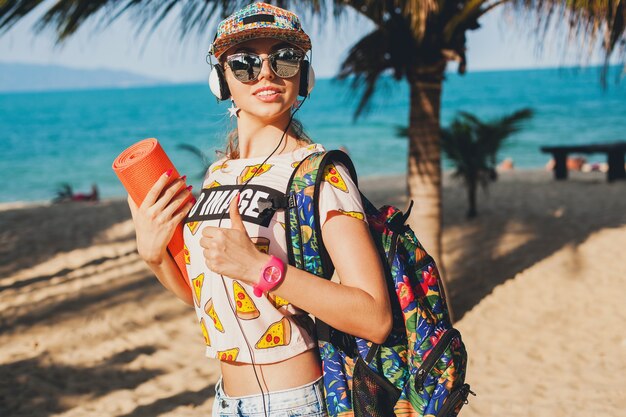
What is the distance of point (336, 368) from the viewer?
162 centimetres

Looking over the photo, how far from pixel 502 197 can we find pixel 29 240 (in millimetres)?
6769

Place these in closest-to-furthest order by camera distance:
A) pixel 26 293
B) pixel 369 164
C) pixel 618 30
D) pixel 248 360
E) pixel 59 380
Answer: pixel 248 360 < pixel 618 30 < pixel 59 380 < pixel 26 293 < pixel 369 164

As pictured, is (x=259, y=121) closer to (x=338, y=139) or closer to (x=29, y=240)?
(x=29, y=240)

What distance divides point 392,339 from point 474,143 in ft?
26.1

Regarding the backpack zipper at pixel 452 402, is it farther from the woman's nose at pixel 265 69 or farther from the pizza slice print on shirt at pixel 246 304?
the woman's nose at pixel 265 69

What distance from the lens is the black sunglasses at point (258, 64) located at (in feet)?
5.52

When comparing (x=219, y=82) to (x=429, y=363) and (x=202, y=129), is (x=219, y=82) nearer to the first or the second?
(x=429, y=363)

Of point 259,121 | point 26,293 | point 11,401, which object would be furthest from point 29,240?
point 259,121

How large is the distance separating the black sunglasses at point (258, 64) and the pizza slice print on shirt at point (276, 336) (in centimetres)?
58

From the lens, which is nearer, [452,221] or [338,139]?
[452,221]

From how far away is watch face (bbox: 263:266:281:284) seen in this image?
1.43 meters

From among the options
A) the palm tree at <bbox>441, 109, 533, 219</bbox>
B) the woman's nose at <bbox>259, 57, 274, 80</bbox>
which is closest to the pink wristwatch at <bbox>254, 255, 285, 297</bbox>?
the woman's nose at <bbox>259, 57, 274, 80</bbox>

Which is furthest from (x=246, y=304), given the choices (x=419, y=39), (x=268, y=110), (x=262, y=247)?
(x=419, y=39)

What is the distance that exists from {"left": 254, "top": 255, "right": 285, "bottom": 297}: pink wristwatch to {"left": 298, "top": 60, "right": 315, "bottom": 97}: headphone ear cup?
55 cm
